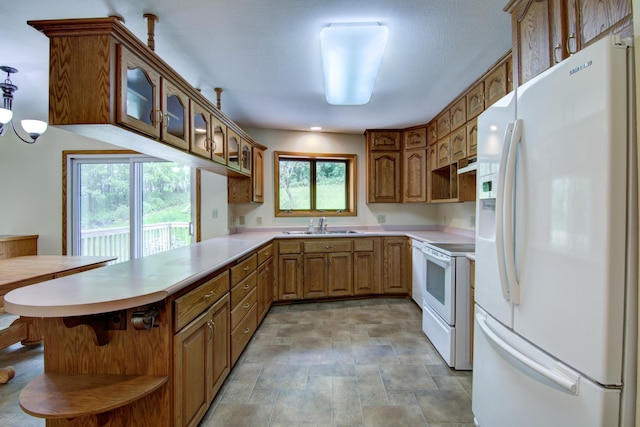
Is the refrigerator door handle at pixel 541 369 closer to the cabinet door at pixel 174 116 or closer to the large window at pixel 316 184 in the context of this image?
the cabinet door at pixel 174 116

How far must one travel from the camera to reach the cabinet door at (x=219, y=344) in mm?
1673

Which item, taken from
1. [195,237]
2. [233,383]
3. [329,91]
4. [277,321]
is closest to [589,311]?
[233,383]

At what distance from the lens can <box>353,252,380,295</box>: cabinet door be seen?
3734mm

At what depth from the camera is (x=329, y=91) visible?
254 centimetres

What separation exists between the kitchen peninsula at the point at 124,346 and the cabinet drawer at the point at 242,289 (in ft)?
1.32

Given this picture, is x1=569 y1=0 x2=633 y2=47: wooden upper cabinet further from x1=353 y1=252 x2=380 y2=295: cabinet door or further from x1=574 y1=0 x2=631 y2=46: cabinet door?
x1=353 y1=252 x2=380 y2=295: cabinet door

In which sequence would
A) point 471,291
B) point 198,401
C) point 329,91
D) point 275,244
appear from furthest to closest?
point 275,244 → point 329,91 → point 471,291 → point 198,401

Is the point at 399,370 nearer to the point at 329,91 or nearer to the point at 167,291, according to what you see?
the point at 167,291

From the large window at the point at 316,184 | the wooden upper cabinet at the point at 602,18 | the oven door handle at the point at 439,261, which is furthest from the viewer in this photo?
the large window at the point at 316,184

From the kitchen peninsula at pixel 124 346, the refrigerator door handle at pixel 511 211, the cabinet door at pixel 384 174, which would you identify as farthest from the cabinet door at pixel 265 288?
the refrigerator door handle at pixel 511 211

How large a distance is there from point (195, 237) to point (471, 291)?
312cm

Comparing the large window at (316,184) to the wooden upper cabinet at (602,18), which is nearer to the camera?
the wooden upper cabinet at (602,18)

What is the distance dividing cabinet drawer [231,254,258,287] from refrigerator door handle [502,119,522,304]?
1647 mm

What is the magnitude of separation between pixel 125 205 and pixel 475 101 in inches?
167
